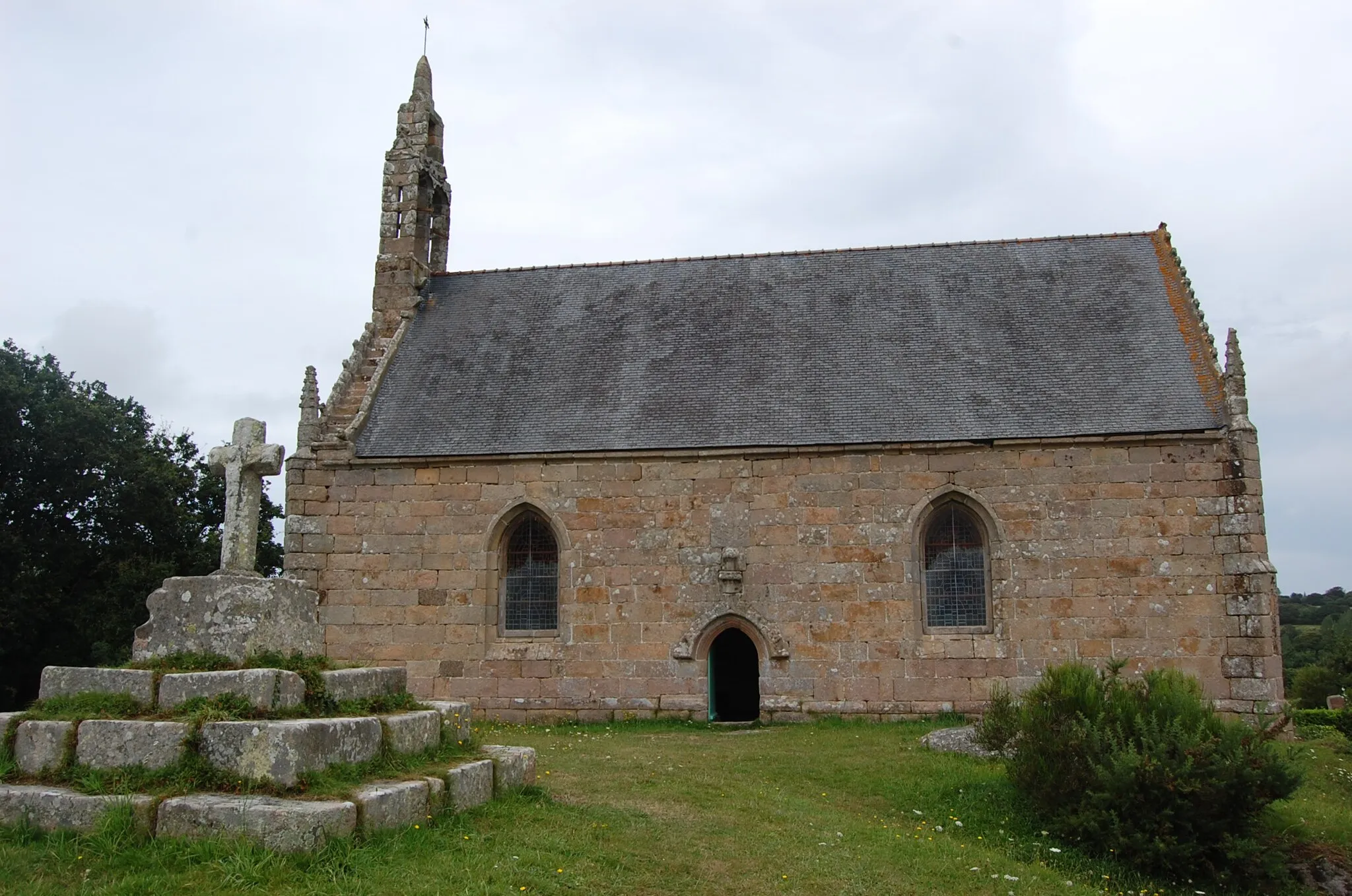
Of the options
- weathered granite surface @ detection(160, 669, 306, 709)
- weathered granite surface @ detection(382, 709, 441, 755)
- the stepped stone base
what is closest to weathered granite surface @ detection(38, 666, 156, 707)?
weathered granite surface @ detection(160, 669, 306, 709)

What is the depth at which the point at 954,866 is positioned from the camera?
892 cm

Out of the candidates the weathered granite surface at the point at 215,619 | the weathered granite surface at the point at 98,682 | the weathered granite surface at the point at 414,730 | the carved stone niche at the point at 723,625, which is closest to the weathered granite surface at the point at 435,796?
the weathered granite surface at the point at 414,730

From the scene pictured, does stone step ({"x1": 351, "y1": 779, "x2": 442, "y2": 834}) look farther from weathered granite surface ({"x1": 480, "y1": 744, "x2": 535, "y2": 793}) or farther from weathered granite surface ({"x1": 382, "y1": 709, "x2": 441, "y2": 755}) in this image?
weathered granite surface ({"x1": 480, "y1": 744, "x2": 535, "y2": 793})

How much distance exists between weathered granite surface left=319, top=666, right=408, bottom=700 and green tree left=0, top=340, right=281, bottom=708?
1860 cm

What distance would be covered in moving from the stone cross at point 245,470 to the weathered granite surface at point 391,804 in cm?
257

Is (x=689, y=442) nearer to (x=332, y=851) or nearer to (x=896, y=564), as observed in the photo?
(x=896, y=564)

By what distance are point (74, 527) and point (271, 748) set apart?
23.4 metres

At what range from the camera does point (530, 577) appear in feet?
61.5

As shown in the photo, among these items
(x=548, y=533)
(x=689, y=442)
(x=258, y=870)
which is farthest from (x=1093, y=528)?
(x=258, y=870)

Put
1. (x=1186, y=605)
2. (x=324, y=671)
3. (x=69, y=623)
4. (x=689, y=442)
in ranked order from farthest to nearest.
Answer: (x=69, y=623), (x=689, y=442), (x=1186, y=605), (x=324, y=671)

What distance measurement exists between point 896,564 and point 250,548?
433 inches

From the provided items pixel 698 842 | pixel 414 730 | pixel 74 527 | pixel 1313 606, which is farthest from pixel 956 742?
pixel 1313 606

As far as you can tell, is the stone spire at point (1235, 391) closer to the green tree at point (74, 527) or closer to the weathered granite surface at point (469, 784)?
the weathered granite surface at point (469, 784)

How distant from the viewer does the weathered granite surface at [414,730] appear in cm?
853
